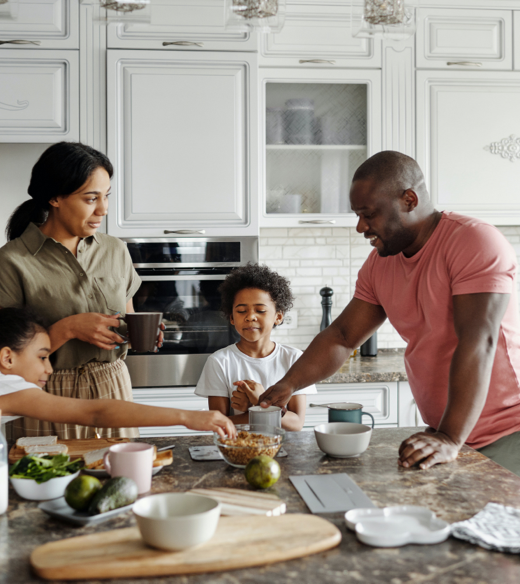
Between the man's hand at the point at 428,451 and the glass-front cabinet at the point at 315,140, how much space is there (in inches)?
68.0

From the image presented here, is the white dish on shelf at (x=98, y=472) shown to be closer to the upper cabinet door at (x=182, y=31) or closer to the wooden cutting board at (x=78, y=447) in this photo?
the wooden cutting board at (x=78, y=447)

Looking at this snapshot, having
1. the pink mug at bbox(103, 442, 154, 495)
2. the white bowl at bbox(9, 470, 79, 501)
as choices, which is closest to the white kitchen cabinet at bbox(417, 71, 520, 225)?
the pink mug at bbox(103, 442, 154, 495)

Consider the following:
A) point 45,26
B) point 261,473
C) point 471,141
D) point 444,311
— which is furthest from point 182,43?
point 261,473

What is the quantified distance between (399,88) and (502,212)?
2.71 feet

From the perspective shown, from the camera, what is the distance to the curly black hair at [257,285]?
2.21 meters

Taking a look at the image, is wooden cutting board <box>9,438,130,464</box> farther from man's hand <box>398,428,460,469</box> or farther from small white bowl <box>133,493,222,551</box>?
man's hand <box>398,428,460,469</box>

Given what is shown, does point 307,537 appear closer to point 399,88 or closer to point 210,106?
point 210,106

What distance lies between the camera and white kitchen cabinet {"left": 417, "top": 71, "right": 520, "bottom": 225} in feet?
9.93

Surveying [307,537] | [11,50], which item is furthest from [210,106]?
[307,537]

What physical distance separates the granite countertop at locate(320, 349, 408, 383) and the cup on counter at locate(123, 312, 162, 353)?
1170mm

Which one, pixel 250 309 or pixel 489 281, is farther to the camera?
pixel 250 309

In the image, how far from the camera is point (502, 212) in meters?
3.10

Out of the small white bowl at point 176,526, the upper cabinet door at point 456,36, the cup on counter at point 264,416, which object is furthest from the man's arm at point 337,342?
the upper cabinet door at point 456,36

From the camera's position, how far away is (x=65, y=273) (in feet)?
6.37
